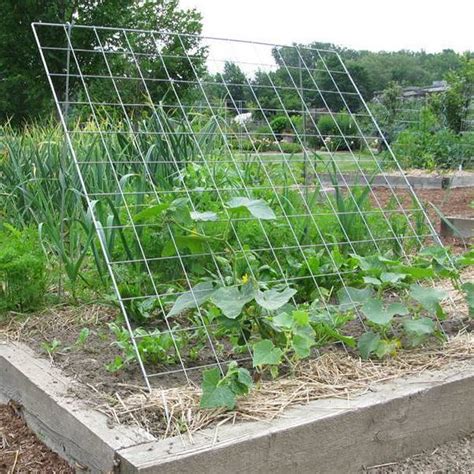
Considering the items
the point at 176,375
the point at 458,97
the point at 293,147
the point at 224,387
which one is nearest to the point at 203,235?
the point at 176,375

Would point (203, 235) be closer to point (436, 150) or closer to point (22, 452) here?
point (22, 452)

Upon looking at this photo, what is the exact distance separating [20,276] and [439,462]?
165cm

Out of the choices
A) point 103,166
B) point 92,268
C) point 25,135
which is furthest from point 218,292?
point 25,135

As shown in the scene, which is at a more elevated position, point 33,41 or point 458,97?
point 33,41

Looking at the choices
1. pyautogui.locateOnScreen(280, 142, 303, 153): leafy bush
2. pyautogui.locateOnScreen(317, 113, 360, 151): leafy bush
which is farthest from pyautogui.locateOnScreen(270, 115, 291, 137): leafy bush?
pyautogui.locateOnScreen(317, 113, 360, 151): leafy bush

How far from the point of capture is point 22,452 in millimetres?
2037

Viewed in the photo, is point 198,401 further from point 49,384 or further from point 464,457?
point 464,457

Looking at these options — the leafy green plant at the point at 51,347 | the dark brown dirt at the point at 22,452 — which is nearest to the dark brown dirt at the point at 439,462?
the dark brown dirt at the point at 22,452

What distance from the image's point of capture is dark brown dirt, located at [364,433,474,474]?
196 cm

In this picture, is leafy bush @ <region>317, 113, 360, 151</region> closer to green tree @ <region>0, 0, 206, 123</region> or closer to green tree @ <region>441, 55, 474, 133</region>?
green tree @ <region>441, 55, 474, 133</region>

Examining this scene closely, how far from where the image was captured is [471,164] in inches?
483

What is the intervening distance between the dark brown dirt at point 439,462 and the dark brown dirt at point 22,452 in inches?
34.1

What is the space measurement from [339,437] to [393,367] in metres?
0.44

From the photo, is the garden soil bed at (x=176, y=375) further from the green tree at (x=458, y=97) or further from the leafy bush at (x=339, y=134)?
the green tree at (x=458, y=97)
